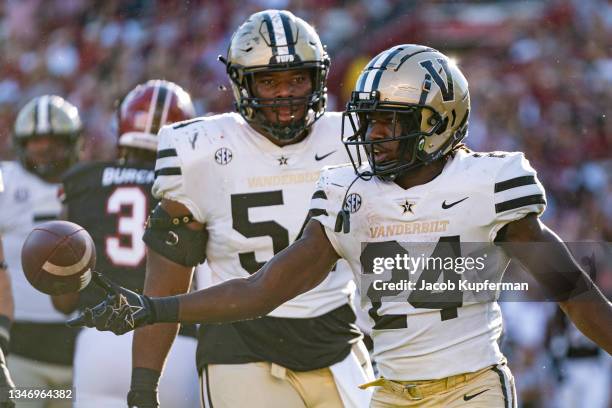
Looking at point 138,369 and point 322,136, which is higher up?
point 322,136

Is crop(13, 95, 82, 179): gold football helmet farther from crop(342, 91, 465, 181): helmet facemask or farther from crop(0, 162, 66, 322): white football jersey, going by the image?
crop(342, 91, 465, 181): helmet facemask

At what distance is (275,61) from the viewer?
14.1 ft

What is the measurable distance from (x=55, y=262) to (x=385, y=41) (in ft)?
27.8

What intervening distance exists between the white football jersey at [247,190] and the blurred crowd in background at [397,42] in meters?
4.60

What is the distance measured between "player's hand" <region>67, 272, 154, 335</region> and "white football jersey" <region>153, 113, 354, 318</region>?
1028mm

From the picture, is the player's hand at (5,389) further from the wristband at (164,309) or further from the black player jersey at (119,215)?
the black player jersey at (119,215)

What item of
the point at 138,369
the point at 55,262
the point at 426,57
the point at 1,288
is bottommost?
the point at 138,369

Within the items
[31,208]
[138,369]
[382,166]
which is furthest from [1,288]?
[31,208]

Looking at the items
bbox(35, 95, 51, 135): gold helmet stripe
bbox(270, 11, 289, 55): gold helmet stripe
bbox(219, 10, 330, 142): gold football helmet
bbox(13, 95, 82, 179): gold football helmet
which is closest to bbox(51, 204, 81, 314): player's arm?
bbox(13, 95, 82, 179): gold football helmet

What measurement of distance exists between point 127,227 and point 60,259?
219 cm

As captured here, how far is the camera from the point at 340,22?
11.8m

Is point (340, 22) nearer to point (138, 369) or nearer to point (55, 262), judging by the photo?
point (138, 369)

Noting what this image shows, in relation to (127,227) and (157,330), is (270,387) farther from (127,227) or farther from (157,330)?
(127,227)

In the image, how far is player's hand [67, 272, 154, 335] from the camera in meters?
3.13
